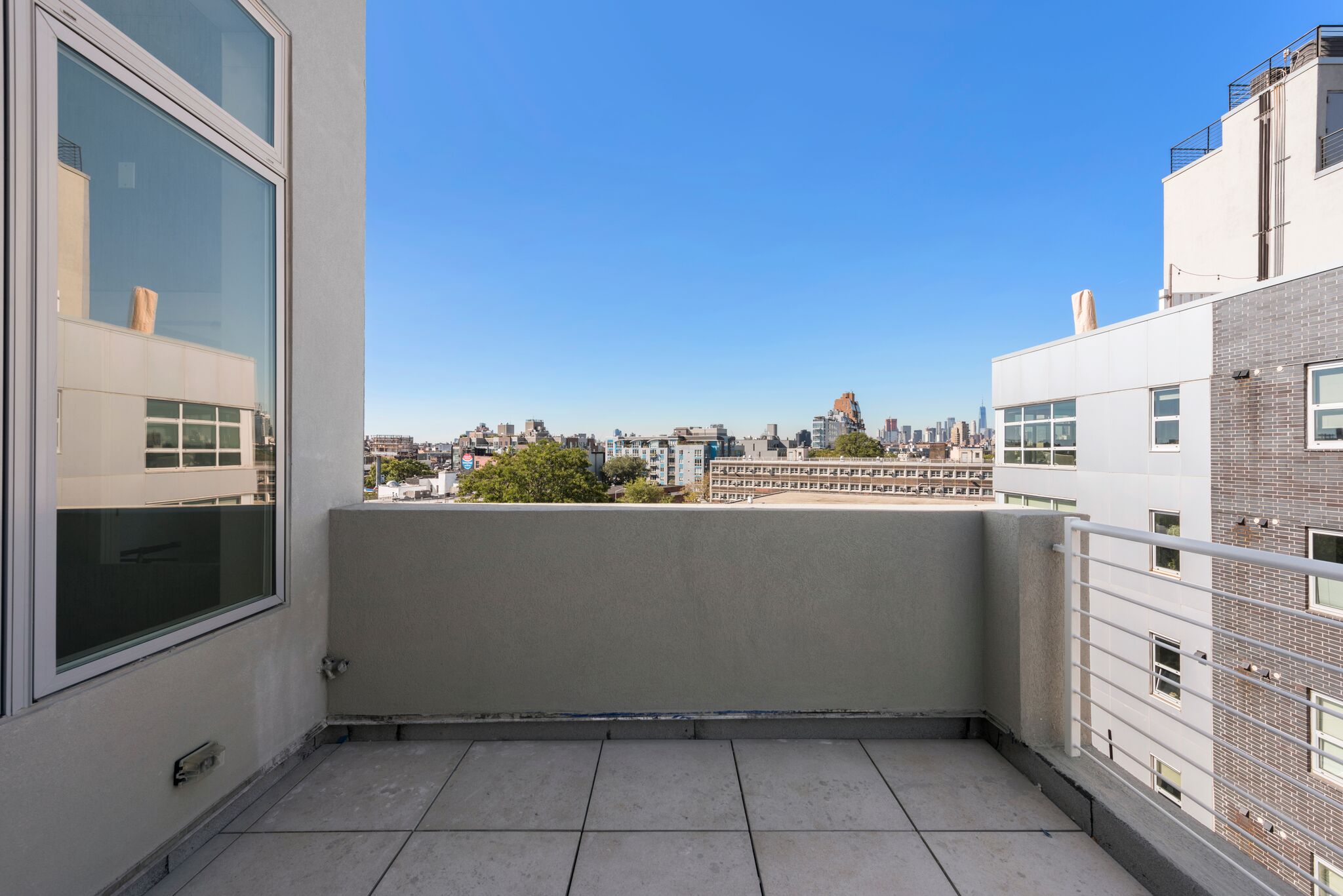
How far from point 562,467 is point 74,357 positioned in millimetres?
25395

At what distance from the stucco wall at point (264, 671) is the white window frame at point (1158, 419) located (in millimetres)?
12680

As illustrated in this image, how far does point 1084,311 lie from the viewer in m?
10.7

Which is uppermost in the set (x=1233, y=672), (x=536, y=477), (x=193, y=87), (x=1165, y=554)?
(x=193, y=87)

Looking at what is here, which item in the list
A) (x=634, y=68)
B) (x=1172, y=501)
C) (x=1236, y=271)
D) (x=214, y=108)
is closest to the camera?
(x=214, y=108)

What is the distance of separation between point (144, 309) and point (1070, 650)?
3.31 m

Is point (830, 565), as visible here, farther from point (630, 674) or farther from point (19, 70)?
point (19, 70)

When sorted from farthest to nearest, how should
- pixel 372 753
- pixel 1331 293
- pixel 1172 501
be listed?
pixel 1172 501 → pixel 1331 293 → pixel 372 753

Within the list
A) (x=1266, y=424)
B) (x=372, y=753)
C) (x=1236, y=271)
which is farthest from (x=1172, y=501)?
(x=372, y=753)

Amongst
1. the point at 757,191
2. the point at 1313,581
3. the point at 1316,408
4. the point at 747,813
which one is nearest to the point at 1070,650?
the point at 747,813

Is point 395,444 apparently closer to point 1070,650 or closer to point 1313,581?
point 1313,581

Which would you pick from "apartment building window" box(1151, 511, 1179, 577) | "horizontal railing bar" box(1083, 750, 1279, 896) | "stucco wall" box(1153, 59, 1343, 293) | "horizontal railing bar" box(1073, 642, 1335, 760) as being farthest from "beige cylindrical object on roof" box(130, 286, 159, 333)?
"apartment building window" box(1151, 511, 1179, 577)

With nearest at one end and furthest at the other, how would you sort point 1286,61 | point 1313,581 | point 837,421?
point 1313,581 → point 1286,61 → point 837,421

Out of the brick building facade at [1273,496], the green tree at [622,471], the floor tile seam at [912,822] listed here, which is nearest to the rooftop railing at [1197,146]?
the brick building facade at [1273,496]

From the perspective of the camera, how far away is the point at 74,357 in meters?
1.36
